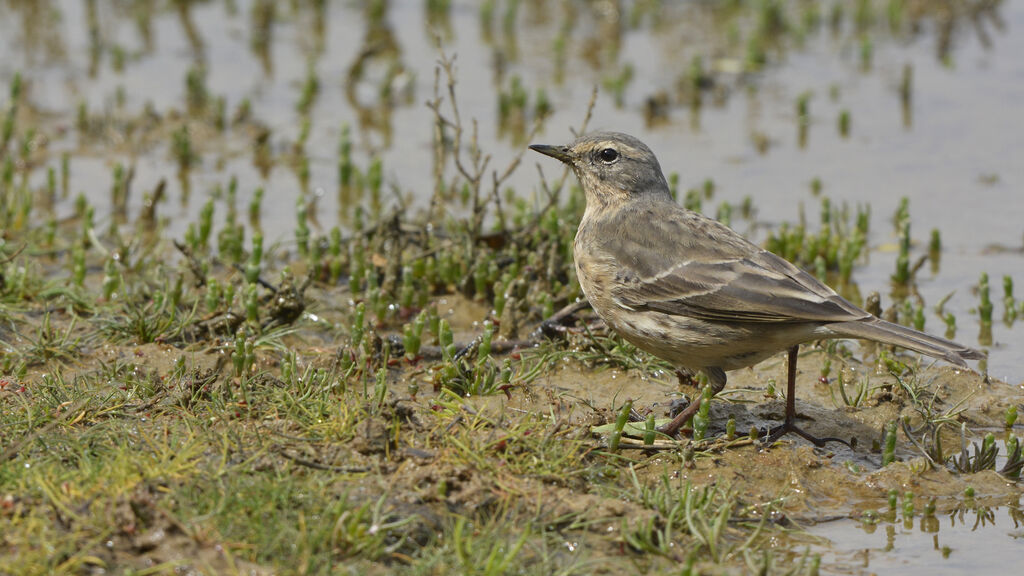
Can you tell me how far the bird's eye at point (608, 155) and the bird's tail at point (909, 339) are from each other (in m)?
2.07

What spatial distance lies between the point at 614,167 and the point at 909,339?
93.9 inches

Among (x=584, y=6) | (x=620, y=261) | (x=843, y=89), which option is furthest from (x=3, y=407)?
(x=584, y=6)

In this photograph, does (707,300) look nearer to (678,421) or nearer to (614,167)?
(678,421)

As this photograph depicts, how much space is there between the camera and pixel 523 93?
13.2 m

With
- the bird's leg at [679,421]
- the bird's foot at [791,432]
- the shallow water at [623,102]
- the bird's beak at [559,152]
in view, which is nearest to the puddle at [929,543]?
the bird's foot at [791,432]

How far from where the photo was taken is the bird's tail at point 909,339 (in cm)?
620

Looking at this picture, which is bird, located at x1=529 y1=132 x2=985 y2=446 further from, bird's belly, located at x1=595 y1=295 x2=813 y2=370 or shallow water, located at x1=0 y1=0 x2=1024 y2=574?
shallow water, located at x1=0 y1=0 x2=1024 y2=574

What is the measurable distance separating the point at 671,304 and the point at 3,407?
3587 millimetres

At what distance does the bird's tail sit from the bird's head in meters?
1.88

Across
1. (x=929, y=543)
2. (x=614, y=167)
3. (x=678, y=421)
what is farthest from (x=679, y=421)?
(x=614, y=167)

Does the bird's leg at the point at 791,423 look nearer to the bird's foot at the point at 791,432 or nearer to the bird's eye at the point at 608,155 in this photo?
the bird's foot at the point at 791,432

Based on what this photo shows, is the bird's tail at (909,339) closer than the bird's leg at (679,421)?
Yes

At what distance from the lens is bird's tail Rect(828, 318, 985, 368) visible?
20.3ft

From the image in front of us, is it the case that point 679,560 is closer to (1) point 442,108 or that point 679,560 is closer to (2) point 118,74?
(1) point 442,108
